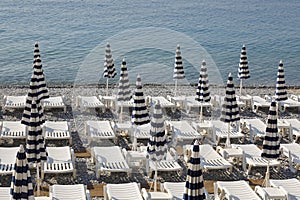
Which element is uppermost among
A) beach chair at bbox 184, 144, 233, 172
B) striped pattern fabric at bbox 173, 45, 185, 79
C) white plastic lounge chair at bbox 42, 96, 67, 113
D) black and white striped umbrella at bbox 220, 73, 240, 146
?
striped pattern fabric at bbox 173, 45, 185, 79

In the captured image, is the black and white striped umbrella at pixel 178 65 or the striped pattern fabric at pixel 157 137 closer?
the striped pattern fabric at pixel 157 137

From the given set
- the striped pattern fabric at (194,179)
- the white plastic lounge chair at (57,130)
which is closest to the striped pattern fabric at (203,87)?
the white plastic lounge chair at (57,130)

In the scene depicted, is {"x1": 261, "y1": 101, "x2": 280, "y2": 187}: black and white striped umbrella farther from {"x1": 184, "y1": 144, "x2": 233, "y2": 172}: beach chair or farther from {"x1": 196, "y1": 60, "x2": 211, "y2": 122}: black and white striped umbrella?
{"x1": 196, "y1": 60, "x2": 211, "y2": 122}: black and white striped umbrella

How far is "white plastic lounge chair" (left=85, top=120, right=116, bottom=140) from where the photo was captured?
13.1 m

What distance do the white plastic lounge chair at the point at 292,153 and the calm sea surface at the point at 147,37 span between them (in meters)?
11.2

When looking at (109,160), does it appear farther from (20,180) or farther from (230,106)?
(20,180)

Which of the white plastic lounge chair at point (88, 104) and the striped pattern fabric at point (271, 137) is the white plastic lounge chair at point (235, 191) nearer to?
the striped pattern fabric at point (271, 137)

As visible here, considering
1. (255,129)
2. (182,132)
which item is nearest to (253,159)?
(255,129)

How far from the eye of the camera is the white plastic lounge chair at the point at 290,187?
1016 centimetres


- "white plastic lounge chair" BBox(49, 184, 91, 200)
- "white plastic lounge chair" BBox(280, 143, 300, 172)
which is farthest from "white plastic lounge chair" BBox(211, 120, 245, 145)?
"white plastic lounge chair" BBox(49, 184, 91, 200)

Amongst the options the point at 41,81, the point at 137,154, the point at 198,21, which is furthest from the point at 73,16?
the point at 137,154

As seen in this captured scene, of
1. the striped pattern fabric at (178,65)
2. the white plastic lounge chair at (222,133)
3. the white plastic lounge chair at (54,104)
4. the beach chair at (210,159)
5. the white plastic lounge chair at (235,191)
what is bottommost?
the white plastic lounge chair at (235,191)

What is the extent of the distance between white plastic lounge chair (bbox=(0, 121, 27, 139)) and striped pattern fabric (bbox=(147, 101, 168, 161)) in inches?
159

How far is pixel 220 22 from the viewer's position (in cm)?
4662
